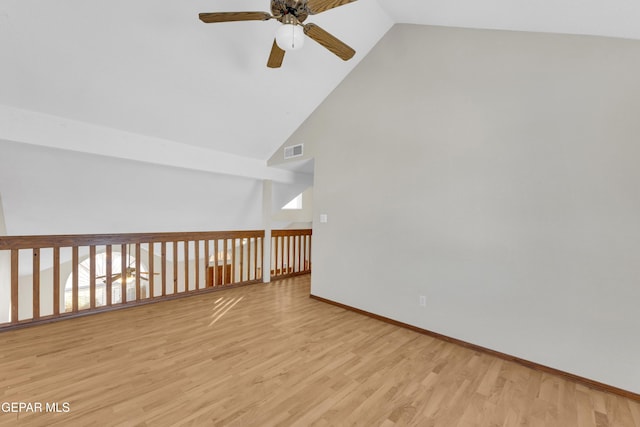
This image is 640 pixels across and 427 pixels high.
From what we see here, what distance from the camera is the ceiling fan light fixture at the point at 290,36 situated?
6.04 ft

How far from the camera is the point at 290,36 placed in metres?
1.85

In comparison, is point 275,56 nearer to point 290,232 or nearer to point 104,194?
point 104,194

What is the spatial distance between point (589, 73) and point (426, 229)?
171 centimetres

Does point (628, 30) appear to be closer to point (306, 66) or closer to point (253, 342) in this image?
point (306, 66)

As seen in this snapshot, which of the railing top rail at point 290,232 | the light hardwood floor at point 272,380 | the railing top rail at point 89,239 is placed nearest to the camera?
the light hardwood floor at point 272,380

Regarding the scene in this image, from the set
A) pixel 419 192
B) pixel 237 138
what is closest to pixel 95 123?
pixel 237 138

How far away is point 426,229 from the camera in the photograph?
2.82m

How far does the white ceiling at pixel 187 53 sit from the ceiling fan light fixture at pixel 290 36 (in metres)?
0.92

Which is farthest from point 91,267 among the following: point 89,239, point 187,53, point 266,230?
point 187,53

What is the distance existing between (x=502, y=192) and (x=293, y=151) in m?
2.83

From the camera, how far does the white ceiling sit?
205cm

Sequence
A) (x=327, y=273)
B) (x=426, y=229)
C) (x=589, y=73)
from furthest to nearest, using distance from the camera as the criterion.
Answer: (x=327, y=273) < (x=426, y=229) < (x=589, y=73)

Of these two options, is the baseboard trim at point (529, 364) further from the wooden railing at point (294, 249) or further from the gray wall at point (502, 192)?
the wooden railing at point (294, 249)

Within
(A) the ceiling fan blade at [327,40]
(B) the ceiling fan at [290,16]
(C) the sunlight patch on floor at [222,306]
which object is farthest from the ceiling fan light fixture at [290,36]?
(C) the sunlight patch on floor at [222,306]
